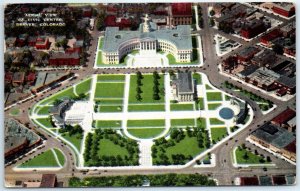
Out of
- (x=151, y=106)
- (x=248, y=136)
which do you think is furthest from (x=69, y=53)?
(x=248, y=136)

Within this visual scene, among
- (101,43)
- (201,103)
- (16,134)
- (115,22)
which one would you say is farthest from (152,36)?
(16,134)

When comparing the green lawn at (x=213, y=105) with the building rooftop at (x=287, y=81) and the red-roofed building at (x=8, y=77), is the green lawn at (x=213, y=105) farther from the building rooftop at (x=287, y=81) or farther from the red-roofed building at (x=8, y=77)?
the red-roofed building at (x=8, y=77)

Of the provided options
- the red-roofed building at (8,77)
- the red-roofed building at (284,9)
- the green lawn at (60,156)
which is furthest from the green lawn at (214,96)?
the red-roofed building at (8,77)

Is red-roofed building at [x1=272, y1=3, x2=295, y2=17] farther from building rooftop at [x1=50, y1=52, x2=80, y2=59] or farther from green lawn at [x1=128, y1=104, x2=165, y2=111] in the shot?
building rooftop at [x1=50, y1=52, x2=80, y2=59]

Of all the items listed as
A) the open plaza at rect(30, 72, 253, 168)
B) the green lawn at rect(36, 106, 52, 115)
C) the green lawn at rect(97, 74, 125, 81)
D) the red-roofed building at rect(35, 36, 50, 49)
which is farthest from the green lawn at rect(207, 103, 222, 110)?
the red-roofed building at rect(35, 36, 50, 49)

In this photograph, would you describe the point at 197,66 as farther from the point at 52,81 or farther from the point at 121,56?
the point at 52,81
